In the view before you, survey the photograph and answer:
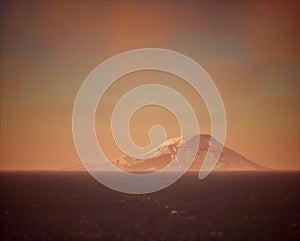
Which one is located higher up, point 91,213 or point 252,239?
point 91,213

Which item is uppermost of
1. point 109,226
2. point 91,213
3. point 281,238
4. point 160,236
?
point 91,213

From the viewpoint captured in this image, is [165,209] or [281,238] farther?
[165,209]

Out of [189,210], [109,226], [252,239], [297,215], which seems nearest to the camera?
[252,239]

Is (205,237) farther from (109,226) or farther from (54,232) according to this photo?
(54,232)

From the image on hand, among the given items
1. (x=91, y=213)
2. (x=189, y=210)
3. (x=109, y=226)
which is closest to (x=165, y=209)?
(x=189, y=210)

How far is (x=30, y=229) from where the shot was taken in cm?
4769

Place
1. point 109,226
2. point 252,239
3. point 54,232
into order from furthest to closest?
1. point 109,226
2. point 54,232
3. point 252,239

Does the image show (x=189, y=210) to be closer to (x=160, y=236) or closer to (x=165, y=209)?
(x=165, y=209)

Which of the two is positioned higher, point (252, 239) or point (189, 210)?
point (189, 210)

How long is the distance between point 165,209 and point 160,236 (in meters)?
24.9

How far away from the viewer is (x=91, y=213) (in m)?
61.9

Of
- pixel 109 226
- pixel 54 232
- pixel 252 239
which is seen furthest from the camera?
pixel 109 226

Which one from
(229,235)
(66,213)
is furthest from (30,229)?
(229,235)

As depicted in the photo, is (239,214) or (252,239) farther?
(239,214)
